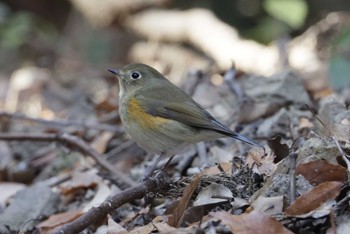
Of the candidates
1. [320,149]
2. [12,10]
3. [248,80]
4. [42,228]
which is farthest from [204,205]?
[12,10]

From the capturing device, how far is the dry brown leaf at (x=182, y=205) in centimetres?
322

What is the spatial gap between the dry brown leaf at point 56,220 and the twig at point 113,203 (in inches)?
28.5

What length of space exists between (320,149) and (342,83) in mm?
2654

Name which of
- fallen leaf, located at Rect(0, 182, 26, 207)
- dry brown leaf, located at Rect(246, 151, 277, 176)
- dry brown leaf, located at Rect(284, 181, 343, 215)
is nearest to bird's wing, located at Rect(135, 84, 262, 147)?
dry brown leaf, located at Rect(246, 151, 277, 176)

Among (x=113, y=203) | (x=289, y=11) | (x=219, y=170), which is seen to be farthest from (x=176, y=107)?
(x=289, y=11)

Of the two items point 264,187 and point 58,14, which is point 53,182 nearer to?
point 264,187

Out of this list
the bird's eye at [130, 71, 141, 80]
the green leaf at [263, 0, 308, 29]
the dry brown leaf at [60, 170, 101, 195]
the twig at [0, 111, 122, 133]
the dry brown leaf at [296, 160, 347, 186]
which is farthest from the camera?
the green leaf at [263, 0, 308, 29]

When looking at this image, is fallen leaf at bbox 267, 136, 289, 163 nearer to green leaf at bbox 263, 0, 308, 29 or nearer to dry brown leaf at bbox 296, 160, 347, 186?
dry brown leaf at bbox 296, 160, 347, 186

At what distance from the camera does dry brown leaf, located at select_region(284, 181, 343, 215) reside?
2.90m

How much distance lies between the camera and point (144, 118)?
4.61 meters

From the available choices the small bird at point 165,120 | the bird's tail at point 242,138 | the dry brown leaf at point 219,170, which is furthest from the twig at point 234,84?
the dry brown leaf at point 219,170

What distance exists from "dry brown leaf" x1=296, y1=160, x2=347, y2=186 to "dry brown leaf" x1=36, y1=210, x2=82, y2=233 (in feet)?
5.37

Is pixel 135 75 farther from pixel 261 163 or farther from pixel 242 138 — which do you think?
pixel 261 163

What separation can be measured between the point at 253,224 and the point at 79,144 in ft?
8.52
